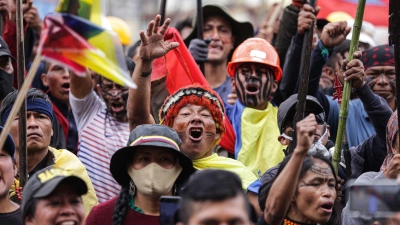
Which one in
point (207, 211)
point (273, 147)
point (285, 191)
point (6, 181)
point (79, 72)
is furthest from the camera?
point (273, 147)

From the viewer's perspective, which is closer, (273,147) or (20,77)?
(20,77)

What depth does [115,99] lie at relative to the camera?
8398 millimetres

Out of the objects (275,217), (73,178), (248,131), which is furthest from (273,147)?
(73,178)

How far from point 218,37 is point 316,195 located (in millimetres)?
3374

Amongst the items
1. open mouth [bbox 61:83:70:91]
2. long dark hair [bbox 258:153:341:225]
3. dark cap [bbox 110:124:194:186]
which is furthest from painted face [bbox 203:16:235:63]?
long dark hair [bbox 258:153:341:225]

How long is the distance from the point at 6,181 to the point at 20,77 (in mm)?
695

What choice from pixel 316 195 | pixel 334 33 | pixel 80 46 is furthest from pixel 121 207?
pixel 334 33

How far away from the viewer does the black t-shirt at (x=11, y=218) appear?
603 cm

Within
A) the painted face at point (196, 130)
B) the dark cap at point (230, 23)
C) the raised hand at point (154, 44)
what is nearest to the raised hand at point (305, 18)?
the painted face at point (196, 130)

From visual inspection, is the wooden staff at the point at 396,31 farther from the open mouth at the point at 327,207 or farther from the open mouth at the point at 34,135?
the open mouth at the point at 34,135

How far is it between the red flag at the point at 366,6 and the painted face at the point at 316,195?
641 cm

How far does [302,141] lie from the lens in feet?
18.2

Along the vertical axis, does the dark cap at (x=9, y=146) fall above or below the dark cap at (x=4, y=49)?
below

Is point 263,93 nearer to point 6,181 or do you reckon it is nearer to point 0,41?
point 0,41
